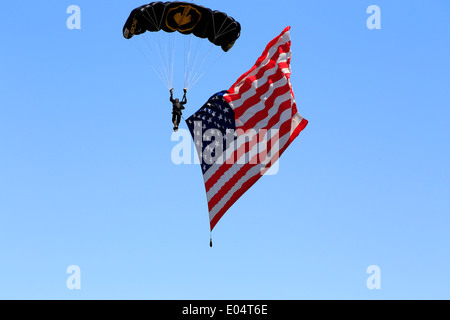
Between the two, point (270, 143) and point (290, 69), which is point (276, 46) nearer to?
point (290, 69)

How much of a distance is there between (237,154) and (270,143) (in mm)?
Answer: 1266

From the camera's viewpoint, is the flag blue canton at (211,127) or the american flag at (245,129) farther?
the flag blue canton at (211,127)

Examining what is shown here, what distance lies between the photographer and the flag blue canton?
33.0 metres

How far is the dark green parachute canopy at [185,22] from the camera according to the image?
110 feet

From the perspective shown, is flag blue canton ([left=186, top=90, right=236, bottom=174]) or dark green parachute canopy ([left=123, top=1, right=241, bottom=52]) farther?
dark green parachute canopy ([left=123, top=1, right=241, bottom=52])

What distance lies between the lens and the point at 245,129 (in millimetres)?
33594

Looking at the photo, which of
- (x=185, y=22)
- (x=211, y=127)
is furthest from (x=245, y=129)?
(x=185, y=22)

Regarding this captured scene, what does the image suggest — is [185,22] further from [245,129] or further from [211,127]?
[245,129]

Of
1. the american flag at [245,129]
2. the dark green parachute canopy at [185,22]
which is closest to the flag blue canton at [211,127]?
the american flag at [245,129]

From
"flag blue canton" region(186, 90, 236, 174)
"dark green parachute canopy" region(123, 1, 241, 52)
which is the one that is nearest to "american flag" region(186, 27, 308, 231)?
"flag blue canton" region(186, 90, 236, 174)

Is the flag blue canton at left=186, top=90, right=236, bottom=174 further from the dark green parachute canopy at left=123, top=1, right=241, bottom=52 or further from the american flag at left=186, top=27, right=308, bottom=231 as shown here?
the dark green parachute canopy at left=123, top=1, right=241, bottom=52

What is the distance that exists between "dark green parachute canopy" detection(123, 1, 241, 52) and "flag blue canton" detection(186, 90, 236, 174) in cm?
234

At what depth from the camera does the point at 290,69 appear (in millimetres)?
34844

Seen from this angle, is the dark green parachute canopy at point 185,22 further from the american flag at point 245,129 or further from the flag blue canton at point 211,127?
the flag blue canton at point 211,127
